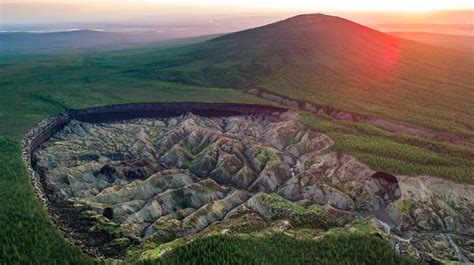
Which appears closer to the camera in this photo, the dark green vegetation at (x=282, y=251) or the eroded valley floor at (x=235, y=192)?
the dark green vegetation at (x=282, y=251)

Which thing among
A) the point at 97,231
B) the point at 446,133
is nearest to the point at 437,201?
the point at 446,133

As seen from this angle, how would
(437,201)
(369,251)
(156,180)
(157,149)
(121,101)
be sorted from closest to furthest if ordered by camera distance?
(369,251) → (437,201) → (156,180) → (157,149) → (121,101)

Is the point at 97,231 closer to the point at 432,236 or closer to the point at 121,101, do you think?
the point at 432,236

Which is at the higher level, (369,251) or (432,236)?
(369,251)

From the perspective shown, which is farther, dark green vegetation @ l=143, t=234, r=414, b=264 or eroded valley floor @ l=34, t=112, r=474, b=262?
eroded valley floor @ l=34, t=112, r=474, b=262
